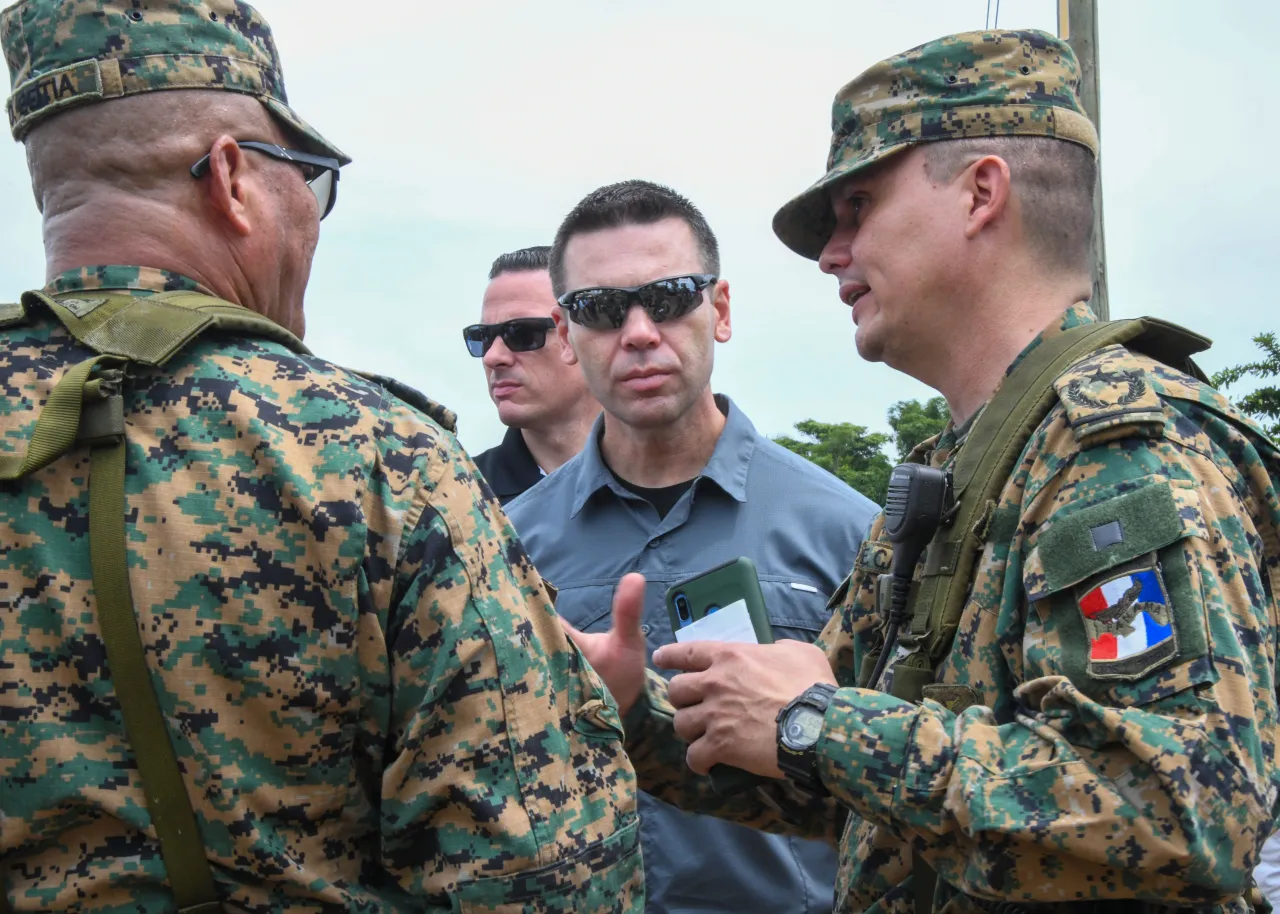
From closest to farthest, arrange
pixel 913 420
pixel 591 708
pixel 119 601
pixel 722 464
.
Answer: pixel 119 601
pixel 591 708
pixel 722 464
pixel 913 420

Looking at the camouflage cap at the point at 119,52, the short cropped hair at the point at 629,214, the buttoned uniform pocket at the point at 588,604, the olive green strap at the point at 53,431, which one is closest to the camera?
the olive green strap at the point at 53,431

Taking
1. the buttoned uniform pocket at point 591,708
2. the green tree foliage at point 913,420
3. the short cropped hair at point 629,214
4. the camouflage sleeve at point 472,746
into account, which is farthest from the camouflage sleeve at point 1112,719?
the green tree foliage at point 913,420

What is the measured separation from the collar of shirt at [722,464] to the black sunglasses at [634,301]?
377mm

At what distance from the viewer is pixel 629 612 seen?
2.69 meters

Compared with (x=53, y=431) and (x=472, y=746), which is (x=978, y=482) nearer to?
(x=472, y=746)

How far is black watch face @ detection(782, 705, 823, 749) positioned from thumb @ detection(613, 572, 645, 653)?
0.42 m

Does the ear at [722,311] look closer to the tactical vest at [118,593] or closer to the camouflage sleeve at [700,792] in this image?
the camouflage sleeve at [700,792]

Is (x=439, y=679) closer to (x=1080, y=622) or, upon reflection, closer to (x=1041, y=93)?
(x=1080, y=622)


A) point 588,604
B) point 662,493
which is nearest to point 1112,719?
point 588,604

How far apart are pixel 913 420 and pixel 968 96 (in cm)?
1970

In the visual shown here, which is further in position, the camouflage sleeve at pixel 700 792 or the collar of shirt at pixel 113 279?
the camouflage sleeve at pixel 700 792

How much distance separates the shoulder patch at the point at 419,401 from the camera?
2.26m

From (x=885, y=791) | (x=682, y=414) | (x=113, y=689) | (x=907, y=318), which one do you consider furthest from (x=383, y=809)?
(x=682, y=414)

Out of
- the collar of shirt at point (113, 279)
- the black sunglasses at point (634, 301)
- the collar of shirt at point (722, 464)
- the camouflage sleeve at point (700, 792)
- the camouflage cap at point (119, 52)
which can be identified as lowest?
the camouflage sleeve at point (700, 792)
